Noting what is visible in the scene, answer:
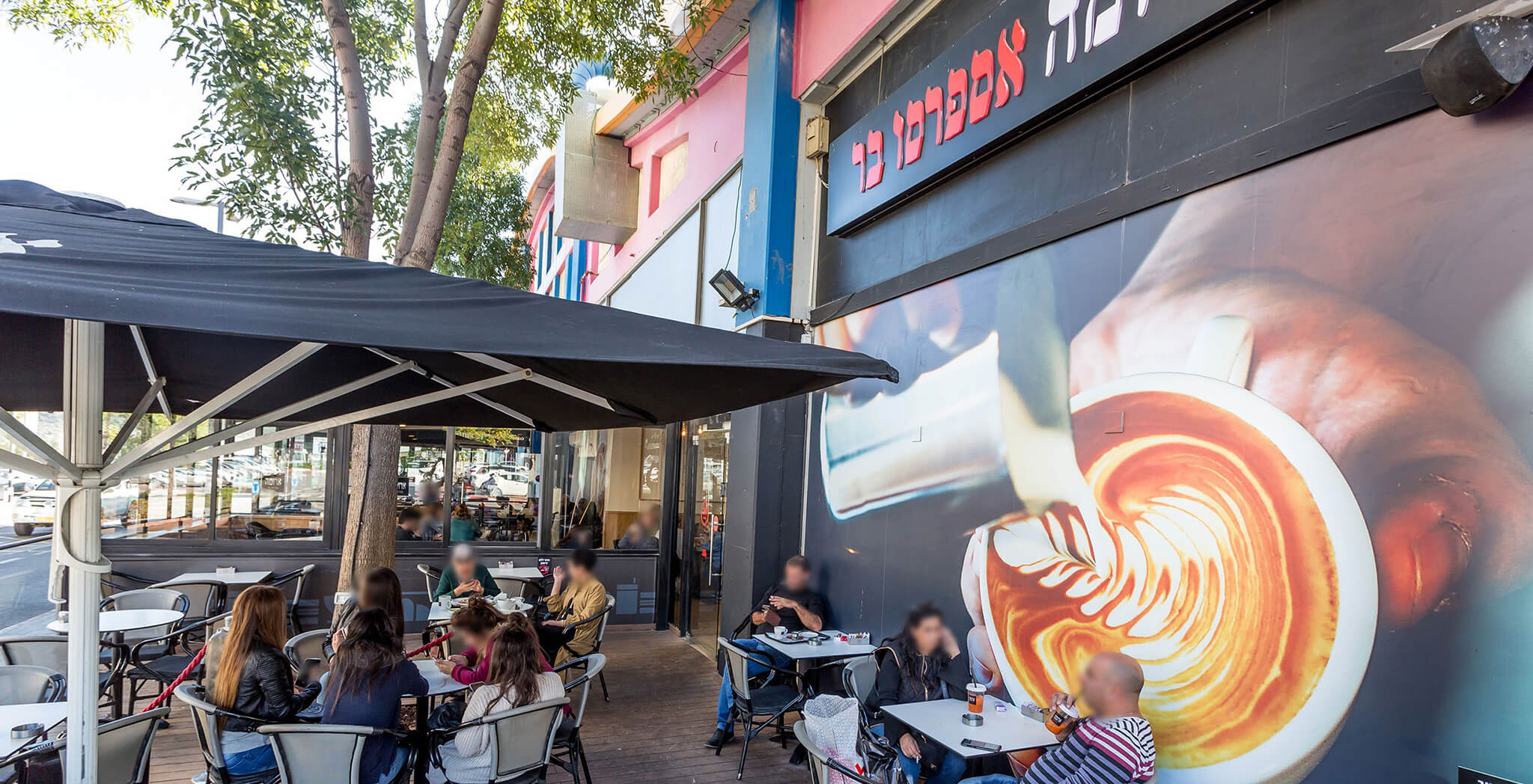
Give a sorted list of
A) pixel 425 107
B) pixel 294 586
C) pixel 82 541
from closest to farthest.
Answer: pixel 82 541, pixel 425 107, pixel 294 586

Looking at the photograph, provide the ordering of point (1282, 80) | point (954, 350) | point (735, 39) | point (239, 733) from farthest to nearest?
1. point (735, 39)
2. point (954, 350)
3. point (239, 733)
4. point (1282, 80)

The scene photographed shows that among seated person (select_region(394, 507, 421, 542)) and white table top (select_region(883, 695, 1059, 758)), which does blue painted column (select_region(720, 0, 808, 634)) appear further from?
seated person (select_region(394, 507, 421, 542))

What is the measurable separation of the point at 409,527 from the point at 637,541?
2665mm

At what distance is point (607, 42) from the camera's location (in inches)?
302

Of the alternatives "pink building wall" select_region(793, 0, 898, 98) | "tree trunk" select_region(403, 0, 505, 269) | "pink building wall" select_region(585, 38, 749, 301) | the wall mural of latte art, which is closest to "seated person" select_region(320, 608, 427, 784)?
"tree trunk" select_region(403, 0, 505, 269)

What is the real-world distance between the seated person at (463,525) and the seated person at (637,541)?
5.71 feet

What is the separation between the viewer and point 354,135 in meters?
6.09

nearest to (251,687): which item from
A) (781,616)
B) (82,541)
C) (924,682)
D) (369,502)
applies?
(82,541)

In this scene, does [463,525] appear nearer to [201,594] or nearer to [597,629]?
[201,594]

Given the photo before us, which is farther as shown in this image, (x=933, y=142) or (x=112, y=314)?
(x=933, y=142)

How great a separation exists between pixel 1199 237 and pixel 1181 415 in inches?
31.5

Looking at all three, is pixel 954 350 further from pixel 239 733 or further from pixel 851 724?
pixel 239 733

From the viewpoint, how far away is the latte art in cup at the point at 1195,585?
10.1 ft

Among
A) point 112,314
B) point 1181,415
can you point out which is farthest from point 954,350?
point 112,314
